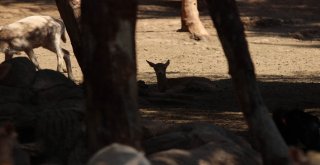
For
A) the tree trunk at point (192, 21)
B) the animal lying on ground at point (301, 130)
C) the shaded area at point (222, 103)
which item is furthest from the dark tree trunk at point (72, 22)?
the tree trunk at point (192, 21)

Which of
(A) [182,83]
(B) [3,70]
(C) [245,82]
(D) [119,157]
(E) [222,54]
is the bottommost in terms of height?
(E) [222,54]

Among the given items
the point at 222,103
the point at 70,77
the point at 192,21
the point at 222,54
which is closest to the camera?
the point at 222,103

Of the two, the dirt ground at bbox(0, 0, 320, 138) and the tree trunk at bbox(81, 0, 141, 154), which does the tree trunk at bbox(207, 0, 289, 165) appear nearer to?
the tree trunk at bbox(81, 0, 141, 154)

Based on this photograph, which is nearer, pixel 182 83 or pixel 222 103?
pixel 222 103

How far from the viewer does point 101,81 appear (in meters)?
6.46

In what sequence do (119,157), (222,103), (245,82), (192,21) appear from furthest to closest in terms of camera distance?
(192,21)
(222,103)
(245,82)
(119,157)

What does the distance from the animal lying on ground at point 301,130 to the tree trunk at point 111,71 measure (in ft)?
11.0

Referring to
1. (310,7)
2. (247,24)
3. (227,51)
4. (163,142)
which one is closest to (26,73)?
(163,142)

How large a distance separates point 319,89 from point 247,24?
11.3 metres

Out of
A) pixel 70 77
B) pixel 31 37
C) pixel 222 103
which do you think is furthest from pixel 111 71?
pixel 31 37

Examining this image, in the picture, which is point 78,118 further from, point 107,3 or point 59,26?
point 59,26

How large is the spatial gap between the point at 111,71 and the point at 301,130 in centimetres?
359

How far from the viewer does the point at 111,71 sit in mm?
6438

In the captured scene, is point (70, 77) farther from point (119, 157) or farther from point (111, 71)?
point (119, 157)
